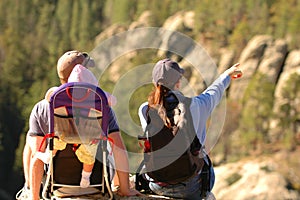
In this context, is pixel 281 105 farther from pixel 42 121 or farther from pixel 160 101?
pixel 42 121

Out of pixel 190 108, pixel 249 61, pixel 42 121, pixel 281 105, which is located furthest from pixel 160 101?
pixel 249 61

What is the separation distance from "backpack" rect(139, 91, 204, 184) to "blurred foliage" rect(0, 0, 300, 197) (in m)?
19.9

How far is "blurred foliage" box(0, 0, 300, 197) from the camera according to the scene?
37219 mm

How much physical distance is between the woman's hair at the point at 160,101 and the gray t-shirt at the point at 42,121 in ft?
0.86

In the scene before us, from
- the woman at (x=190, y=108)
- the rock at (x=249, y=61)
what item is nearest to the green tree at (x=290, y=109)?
the rock at (x=249, y=61)

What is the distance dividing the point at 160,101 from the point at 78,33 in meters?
64.5

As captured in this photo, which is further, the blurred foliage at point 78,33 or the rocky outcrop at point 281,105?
the rocky outcrop at point 281,105

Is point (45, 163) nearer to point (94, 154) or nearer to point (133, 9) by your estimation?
point (94, 154)

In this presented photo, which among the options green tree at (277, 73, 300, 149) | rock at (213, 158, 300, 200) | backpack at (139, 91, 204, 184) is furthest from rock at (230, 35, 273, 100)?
backpack at (139, 91, 204, 184)

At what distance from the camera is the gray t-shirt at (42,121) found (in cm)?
380

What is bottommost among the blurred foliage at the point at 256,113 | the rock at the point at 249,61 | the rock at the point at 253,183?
the rock at the point at 253,183

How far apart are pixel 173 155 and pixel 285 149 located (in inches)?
1348

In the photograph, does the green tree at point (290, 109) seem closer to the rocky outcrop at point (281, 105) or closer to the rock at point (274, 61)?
the rocky outcrop at point (281, 105)

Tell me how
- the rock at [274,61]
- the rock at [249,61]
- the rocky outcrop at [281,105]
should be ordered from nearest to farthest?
the rocky outcrop at [281,105]
the rock at [274,61]
the rock at [249,61]
